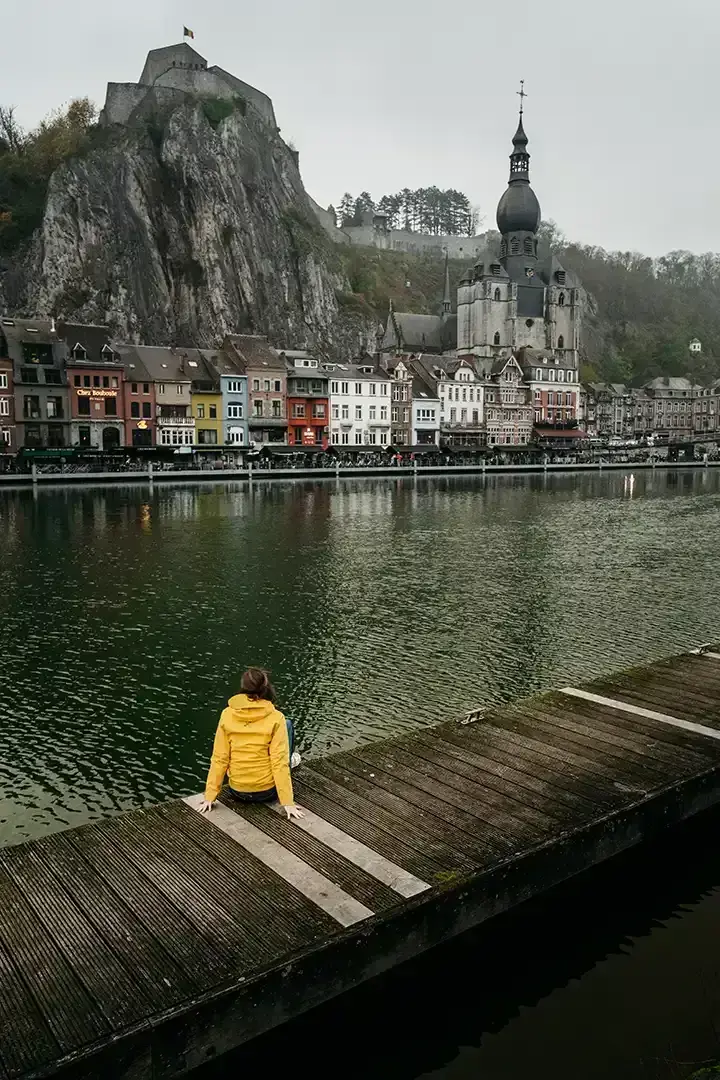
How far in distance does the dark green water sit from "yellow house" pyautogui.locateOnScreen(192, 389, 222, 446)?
46371 millimetres

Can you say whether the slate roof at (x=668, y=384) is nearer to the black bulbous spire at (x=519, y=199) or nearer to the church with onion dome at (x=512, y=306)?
the church with onion dome at (x=512, y=306)

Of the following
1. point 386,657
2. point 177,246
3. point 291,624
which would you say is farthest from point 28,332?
point 386,657

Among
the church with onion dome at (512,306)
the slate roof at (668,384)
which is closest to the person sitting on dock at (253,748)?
the church with onion dome at (512,306)

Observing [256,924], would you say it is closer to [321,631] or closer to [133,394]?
[321,631]

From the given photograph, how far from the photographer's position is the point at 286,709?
49.5 feet

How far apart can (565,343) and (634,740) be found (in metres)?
138

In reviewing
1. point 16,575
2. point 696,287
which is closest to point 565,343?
point 696,287

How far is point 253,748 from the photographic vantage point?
8477 millimetres

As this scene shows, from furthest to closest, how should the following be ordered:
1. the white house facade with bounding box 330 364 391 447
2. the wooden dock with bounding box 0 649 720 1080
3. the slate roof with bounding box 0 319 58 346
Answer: the white house facade with bounding box 330 364 391 447
the slate roof with bounding box 0 319 58 346
the wooden dock with bounding box 0 649 720 1080

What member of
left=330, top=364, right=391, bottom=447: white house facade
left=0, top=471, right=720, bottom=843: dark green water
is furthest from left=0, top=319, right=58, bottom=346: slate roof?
left=0, top=471, right=720, bottom=843: dark green water

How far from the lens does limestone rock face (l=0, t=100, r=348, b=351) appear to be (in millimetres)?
100562

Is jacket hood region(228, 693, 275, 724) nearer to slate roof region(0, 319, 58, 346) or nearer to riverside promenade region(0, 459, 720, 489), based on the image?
riverside promenade region(0, 459, 720, 489)

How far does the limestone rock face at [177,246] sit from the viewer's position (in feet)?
330

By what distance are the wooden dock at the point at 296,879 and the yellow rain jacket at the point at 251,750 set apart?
1.02ft
